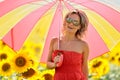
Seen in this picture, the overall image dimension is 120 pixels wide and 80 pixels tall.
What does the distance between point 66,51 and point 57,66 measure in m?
0.13

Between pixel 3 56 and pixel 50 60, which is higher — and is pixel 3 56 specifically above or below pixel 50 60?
below

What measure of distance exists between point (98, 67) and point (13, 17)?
1.07 metres

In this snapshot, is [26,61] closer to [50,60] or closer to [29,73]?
[29,73]

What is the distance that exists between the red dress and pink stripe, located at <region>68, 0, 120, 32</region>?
0.35 meters

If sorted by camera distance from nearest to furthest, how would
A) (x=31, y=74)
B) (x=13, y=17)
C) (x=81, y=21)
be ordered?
(x=81, y=21) → (x=13, y=17) → (x=31, y=74)

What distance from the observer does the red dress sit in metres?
4.22

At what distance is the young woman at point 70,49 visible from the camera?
4.18 metres

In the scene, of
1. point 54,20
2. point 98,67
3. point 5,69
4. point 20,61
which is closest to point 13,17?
point 54,20

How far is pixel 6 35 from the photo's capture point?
4.50m

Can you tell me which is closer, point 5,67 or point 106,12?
point 106,12

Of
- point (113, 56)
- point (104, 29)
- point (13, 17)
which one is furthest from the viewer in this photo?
point (113, 56)

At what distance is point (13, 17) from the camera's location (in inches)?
171

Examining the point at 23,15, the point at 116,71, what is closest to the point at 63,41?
the point at 23,15

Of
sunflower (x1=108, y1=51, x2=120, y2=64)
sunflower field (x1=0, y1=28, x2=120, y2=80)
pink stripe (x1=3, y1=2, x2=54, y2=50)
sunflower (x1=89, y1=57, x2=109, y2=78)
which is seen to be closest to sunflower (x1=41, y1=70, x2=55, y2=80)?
sunflower field (x1=0, y1=28, x2=120, y2=80)
